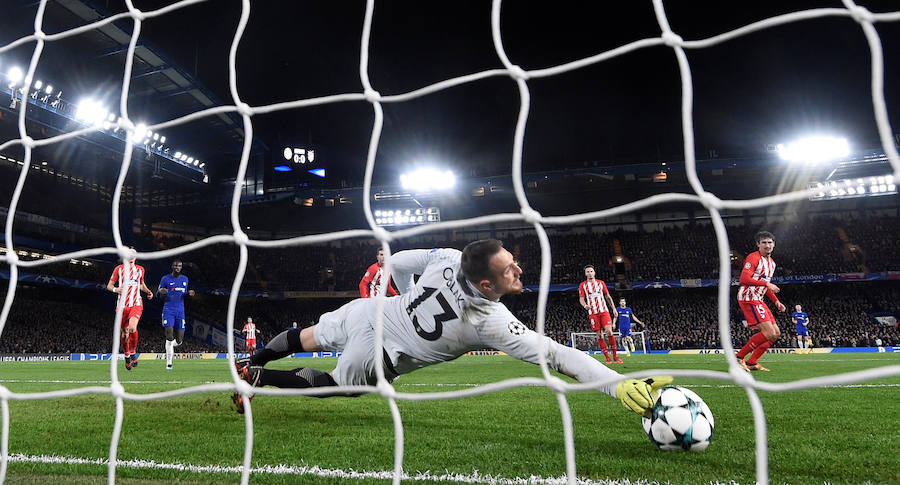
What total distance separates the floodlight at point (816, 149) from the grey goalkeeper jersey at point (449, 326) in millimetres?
22919

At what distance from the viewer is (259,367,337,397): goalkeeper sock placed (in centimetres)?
355

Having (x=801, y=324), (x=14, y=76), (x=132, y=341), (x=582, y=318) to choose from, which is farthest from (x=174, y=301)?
(x=582, y=318)

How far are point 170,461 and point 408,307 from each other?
1.48 m

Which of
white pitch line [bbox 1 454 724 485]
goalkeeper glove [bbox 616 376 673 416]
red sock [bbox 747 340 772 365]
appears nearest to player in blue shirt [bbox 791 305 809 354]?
red sock [bbox 747 340 772 365]

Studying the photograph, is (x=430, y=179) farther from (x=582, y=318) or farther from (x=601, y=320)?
(x=601, y=320)

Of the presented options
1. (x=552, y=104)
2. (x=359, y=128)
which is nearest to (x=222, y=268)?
(x=359, y=128)

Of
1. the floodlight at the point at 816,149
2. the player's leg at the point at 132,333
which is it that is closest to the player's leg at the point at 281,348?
the player's leg at the point at 132,333

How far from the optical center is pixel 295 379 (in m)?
3.57

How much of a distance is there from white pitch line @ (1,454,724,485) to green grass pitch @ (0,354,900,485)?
0.09 feet

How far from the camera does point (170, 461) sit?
9.12ft

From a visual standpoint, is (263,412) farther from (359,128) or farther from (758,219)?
(758,219)

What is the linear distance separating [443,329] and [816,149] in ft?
76.6

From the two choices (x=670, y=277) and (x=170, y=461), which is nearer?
(x=170, y=461)

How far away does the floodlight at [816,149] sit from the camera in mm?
20594
